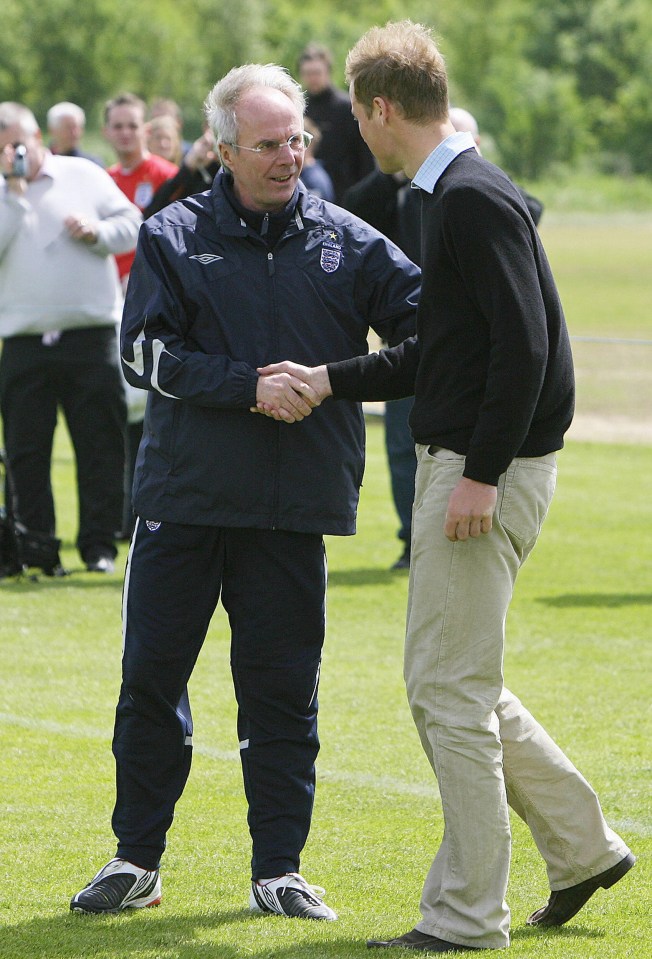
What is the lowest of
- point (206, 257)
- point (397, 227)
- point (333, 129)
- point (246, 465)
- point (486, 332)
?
point (246, 465)

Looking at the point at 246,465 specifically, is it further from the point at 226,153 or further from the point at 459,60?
the point at 459,60

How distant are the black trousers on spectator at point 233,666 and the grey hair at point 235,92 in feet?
3.25

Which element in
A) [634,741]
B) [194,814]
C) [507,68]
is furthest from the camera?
[507,68]

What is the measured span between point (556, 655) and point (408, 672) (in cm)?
334

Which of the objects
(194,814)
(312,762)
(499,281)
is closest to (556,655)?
(194,814)

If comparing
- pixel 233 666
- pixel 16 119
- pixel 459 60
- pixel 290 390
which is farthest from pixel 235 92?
pixel 459 60

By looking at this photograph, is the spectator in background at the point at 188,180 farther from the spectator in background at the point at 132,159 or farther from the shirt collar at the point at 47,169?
the spectator in background at the point at 132,159

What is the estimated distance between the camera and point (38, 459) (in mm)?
A: 8609

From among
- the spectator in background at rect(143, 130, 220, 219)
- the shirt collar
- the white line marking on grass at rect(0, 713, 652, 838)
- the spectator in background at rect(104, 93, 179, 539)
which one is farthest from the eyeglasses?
the spectator in background at rect(104, 93, 179, 539)

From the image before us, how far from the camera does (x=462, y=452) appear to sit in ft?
11.4

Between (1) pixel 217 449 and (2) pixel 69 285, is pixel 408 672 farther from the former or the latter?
(2) pixel 69 285

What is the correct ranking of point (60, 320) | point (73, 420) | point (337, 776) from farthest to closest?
point (73, 420)
point (60, 320)
point (337, 776)

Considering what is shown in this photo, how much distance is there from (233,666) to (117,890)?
63cm

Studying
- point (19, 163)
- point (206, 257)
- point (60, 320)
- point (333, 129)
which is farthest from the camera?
point (333, 129)
